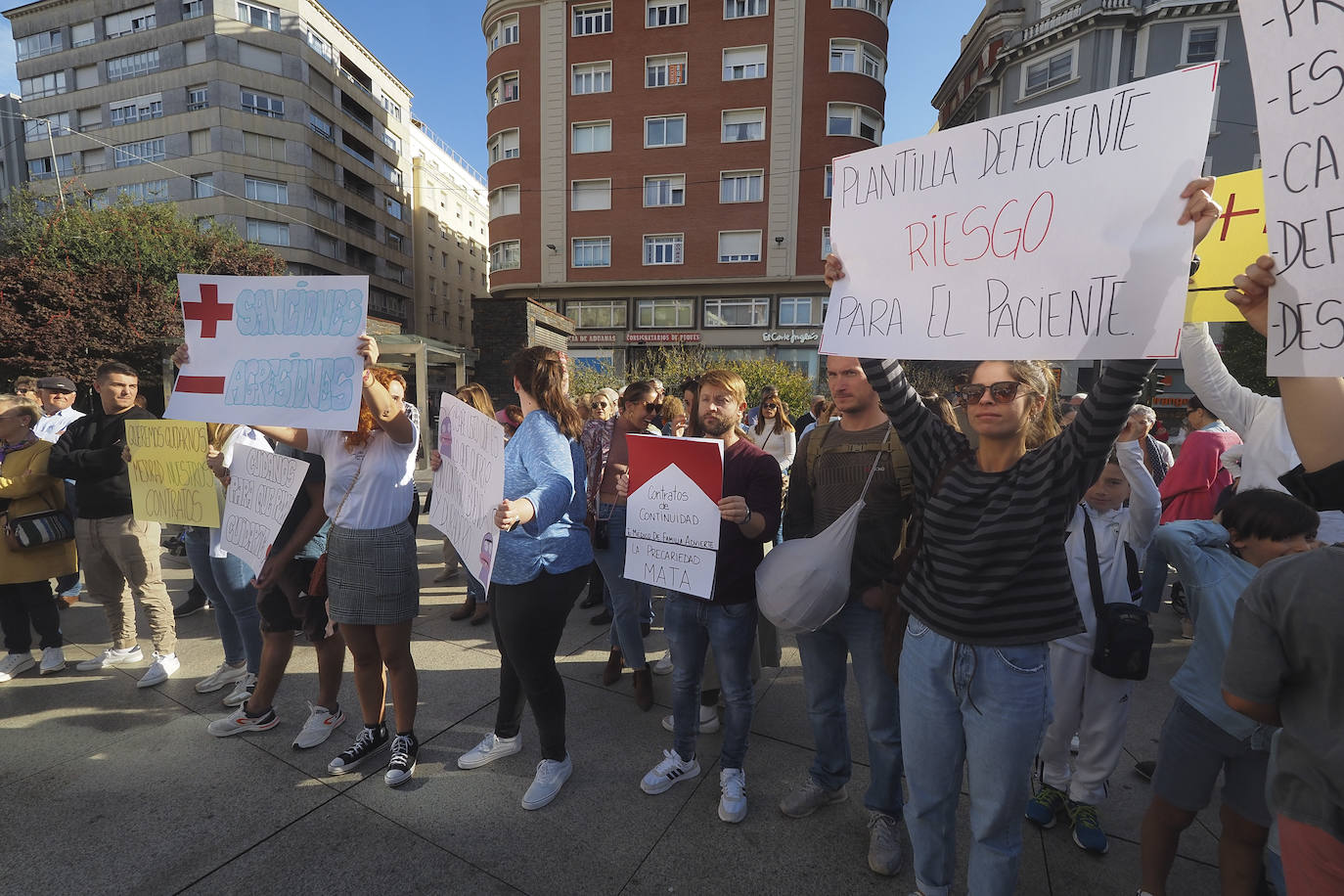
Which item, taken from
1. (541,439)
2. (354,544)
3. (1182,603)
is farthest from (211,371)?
(1182,603)

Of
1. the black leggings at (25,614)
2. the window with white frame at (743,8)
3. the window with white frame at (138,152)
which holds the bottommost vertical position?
the black leggings at (25,614)

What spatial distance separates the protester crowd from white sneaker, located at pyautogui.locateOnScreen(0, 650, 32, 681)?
20mm

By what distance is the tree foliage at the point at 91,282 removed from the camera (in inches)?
627

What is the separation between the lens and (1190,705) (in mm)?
1982

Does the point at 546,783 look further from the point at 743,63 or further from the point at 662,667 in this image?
the point at 743,63

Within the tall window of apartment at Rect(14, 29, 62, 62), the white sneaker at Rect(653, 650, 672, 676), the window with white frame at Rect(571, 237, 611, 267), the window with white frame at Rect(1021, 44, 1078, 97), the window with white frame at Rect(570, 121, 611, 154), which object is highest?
the tall window of apartment at Rect(14, 29, 62, 62)

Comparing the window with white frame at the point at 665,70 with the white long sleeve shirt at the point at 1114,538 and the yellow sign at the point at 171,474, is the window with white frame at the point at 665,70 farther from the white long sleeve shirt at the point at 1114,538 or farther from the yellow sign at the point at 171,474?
the white long sleeve shirt at the point at 1114,538

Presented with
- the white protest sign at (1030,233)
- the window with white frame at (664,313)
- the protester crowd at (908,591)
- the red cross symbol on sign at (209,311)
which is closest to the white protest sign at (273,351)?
the red cross symbol on sign at (209,311)

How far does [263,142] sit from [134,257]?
1648 centimetres

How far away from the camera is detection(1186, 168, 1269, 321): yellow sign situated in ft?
7.33

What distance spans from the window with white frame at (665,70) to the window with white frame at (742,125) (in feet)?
8.69

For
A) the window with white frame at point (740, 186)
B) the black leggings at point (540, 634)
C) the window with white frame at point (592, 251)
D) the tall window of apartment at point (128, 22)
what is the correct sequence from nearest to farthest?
the black leggings at point (540, 634)
the window with white frame at point (740, 186)
the window with white frame at point (592, 251)
the tall window of apartment at point (128, 22)

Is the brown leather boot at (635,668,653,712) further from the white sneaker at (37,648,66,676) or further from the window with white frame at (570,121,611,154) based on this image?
the window with white frame at (570,121,611,154)

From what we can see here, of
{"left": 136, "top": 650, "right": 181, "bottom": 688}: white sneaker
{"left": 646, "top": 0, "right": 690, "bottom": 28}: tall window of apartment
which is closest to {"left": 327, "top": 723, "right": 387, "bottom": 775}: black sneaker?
{"left": 136, "top": 650, "right": 181, "bottom": 688}: white sneaker
